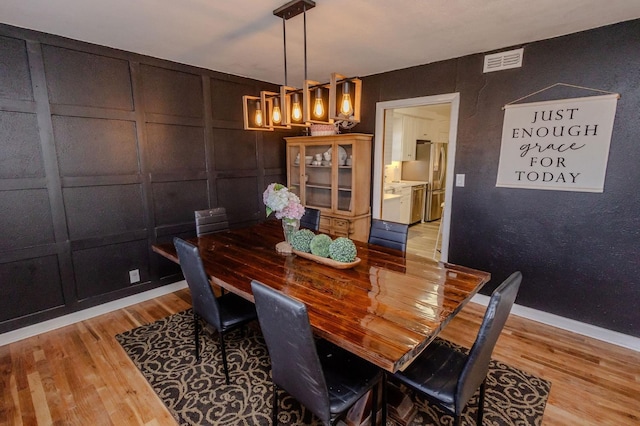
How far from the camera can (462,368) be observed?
142 cm

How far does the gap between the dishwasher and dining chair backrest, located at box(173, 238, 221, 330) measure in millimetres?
4788

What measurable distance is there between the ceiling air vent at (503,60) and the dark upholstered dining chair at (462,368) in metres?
2.23

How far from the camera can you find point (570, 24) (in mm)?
2291

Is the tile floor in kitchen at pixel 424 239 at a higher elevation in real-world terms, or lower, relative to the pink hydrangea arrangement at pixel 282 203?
lower

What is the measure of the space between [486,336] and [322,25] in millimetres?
2276

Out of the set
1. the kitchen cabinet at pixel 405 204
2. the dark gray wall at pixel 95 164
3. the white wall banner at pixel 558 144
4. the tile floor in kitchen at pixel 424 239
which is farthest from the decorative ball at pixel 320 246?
the kitchen cabinet at pixel 405 204

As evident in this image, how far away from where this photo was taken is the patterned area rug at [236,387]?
180 cm

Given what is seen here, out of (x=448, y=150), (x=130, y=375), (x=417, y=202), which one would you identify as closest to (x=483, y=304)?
(x=448, y=150)

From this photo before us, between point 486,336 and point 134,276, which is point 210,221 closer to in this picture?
point 134,276

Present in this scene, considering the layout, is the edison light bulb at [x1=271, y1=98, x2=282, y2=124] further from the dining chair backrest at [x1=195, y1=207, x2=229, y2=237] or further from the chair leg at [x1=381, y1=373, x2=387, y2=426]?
the chair leg at [x1=381, y1=373, x2=387, y2=426]

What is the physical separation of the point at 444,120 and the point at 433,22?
16.5ft

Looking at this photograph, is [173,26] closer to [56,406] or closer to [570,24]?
[56,406]

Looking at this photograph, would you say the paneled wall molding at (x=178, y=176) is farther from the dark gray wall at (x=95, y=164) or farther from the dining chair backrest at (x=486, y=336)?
the dining chair backrest at (x=486, y=336)

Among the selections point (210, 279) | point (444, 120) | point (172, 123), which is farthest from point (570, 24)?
point (444, 120)
